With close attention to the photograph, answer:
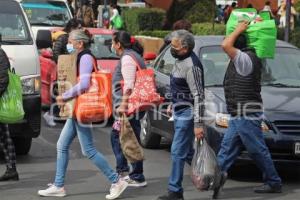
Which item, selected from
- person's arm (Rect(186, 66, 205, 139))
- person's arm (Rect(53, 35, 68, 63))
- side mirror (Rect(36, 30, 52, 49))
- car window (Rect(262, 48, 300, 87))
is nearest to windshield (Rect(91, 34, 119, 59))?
person's arm (Rect(53, 35, 68, 63))

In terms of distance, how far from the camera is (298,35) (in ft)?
56.5

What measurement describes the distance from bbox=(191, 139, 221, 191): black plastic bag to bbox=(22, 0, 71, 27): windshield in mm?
12926

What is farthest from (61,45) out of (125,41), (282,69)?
(125,41)

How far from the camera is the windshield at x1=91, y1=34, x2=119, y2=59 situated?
13547mm

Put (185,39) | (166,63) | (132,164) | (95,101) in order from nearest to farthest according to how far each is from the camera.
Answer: (185,39), (95,101), (132,164), (166,63)

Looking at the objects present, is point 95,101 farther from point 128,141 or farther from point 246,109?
point 246,109

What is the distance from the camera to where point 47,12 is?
20.0 meters

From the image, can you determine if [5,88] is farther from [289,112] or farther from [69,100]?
[289,112]

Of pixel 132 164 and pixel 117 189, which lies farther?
pixel 132 164

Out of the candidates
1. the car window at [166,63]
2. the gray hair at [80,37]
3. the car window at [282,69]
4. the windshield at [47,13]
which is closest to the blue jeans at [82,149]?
the gray hair at [80,37]

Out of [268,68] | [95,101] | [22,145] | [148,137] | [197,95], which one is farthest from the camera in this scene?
[148,137]

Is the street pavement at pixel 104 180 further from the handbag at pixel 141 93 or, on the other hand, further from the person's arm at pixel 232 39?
the person's arm at pixel 232 39

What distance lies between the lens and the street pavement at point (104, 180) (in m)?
7.61

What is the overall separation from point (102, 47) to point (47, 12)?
6.53 m
